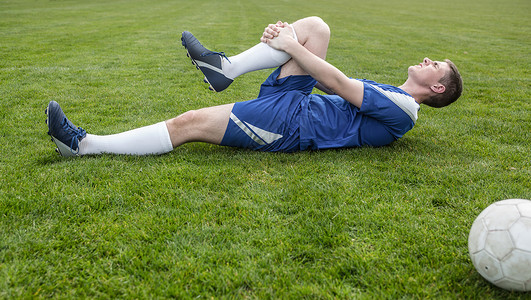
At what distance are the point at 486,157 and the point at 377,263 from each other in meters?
2.06

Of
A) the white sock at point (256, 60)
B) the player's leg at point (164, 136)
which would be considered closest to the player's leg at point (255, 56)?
the white sock at point (256, 60)

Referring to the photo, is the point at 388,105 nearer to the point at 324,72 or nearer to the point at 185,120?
the point at 324,72

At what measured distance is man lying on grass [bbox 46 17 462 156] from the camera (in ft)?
10.5

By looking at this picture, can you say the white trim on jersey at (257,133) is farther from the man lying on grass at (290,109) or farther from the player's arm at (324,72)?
the player's arm at (324,72)

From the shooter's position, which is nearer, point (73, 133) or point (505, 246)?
point (505, 246)

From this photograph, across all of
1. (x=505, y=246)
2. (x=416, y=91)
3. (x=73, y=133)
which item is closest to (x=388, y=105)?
(x=416, y=91)

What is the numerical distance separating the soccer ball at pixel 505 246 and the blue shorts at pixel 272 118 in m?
1.77

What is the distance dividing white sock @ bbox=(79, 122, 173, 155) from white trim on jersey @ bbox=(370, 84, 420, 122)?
1823mm

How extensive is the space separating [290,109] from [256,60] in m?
0.54

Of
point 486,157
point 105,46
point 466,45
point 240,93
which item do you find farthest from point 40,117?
point 466,45

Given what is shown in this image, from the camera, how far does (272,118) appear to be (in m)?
3.25

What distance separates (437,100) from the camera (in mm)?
3562

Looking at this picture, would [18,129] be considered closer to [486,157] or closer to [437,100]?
[437,100]

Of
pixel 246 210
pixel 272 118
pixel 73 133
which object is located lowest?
pixel 246 210
